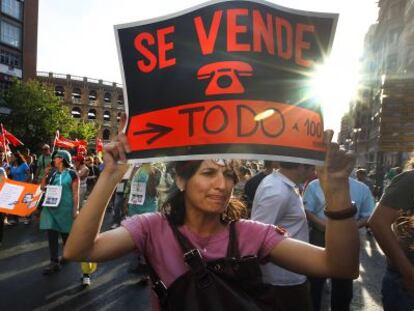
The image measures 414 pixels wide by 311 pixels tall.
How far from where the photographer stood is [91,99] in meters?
73.8

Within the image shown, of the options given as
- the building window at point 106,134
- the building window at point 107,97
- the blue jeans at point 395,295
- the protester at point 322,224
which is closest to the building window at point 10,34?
the building window at point 107,97

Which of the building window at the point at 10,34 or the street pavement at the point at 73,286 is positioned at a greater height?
the building window at the point at 10,34

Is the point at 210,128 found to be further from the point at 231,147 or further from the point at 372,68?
the point at 372,68

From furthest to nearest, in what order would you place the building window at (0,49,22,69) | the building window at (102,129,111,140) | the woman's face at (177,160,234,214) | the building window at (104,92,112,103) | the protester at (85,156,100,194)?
the building window at (102,129,111,140) → the building window at (104,92,112,103) → the building window at (0,49,22,69) → the protester at (85,156,100,194) → the woman's face at (177,160,234,214)

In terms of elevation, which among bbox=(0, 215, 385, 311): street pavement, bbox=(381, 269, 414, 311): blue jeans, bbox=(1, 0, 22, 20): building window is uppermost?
bbox=(1, 0, 22, 20): building window

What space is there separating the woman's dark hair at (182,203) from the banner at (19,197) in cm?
534

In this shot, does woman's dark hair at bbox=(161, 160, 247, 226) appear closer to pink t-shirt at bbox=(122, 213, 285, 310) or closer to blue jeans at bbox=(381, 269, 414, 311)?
pink t-shirt at bbox=(122, 213, 285, 310)

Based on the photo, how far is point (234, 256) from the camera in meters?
1.89

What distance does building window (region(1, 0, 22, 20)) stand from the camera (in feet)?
154

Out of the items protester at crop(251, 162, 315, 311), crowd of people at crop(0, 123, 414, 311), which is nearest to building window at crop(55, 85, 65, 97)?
protester at crop(251, 162, 315, 311)

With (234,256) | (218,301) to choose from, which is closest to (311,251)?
(234,256)

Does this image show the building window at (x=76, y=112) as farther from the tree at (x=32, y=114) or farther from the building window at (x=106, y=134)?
the tree at (x=32, y=114)

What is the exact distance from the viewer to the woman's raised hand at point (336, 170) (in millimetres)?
1701

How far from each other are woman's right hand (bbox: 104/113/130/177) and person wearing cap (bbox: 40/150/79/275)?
15.4ft
